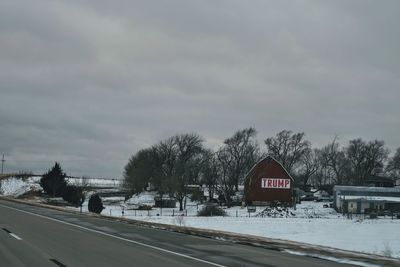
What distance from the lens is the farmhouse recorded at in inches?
3802

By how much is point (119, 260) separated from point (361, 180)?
13862 centimetres

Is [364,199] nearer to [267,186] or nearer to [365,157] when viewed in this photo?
[267,186]

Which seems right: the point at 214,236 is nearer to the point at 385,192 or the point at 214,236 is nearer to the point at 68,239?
the point at 68,239

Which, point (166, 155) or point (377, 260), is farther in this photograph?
point (166, 155)

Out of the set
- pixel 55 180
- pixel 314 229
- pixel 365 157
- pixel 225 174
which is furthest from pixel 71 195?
pixel 365 157

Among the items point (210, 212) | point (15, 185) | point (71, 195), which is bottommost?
point (210, 212)

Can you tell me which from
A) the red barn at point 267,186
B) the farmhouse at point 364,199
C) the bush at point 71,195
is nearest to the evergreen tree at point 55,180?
the bush at point 71,195

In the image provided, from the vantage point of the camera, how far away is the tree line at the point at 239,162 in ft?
387

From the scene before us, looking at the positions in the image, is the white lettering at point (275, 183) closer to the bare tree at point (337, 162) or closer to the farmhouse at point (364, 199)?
the farmhouse at point (364, 199)

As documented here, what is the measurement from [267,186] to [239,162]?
111ft

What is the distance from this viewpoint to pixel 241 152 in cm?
13612

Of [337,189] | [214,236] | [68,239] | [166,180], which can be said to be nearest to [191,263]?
[68,239]

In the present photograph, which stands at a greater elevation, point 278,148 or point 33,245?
point 278,148

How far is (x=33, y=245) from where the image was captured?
18281 mm
